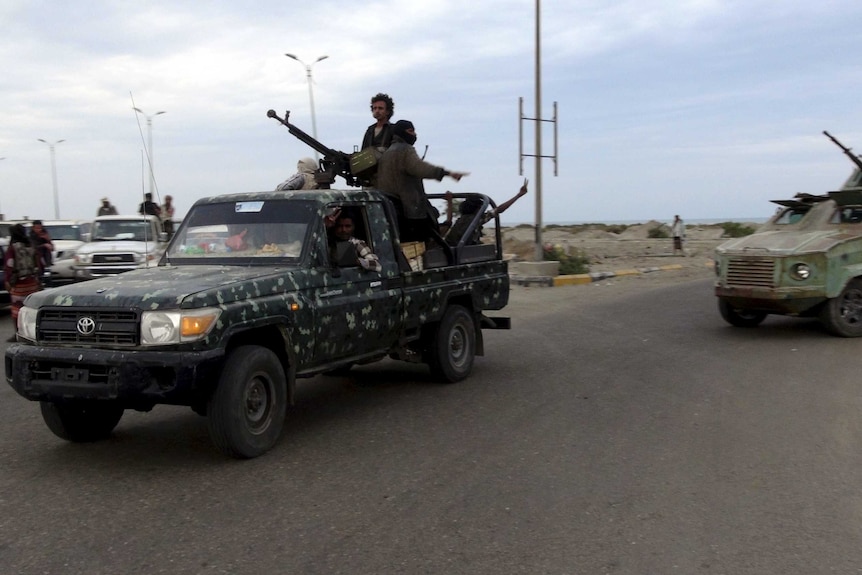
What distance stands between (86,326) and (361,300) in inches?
89.7

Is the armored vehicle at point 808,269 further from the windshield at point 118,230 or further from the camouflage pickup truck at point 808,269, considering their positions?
the windshield at point 118,230

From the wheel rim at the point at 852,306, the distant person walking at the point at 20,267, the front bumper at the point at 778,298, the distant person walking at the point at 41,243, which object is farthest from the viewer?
the distant person walking at the point at 41,243

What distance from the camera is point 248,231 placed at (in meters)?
6.88

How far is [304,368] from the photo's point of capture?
6406 millimetres

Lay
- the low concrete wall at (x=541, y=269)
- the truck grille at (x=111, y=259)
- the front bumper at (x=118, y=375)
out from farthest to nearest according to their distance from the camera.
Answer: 1. the low concrete wall at (x=541, y=269)
2. the truck grille at (x=111, y=259)
3. the front bumper at (x=118, y=375)

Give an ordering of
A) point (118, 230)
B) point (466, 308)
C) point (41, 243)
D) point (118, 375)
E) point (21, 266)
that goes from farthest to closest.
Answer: point (118, 230), point (41, 243), point (21, 266), point (466, 308), point (118, 375)

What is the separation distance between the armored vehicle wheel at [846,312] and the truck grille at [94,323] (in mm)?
9195

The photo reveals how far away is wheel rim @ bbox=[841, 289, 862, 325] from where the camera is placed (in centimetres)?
1123

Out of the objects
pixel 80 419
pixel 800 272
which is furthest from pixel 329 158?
pixel 800 272

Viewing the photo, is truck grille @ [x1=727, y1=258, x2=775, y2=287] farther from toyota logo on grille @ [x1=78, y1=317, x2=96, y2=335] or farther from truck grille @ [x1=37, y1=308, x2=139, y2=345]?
toyota logo on grille @ [x1=78, y1=317, x2=96, y2=335]

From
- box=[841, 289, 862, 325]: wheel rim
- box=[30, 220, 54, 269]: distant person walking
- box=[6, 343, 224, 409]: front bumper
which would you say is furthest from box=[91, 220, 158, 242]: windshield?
box=[841, 289, 862, 325]: wheel rim

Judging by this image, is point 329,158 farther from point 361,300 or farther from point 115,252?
point 115,252

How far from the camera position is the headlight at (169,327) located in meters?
5.33

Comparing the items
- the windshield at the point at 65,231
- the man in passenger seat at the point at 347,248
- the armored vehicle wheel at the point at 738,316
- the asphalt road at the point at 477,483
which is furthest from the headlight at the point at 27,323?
the windshield at the point at 65,231
